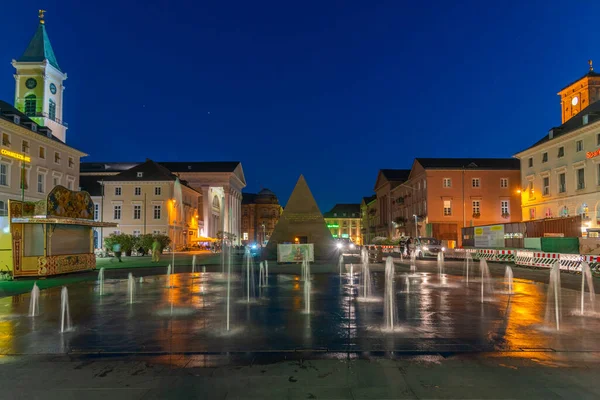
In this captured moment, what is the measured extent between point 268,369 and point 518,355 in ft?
13.3

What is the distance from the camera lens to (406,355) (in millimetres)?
6977

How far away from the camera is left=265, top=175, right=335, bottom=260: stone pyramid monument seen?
116ft

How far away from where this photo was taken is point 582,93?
230 ft

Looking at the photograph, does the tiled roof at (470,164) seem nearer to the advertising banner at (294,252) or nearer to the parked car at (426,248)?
the parked car at (426,248)

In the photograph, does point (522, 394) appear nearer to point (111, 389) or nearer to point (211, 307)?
point (111, 389)

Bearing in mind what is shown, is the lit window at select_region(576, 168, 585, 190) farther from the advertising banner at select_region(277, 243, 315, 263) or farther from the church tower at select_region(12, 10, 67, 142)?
the church tower at select_region(12, 10, 67, 142)

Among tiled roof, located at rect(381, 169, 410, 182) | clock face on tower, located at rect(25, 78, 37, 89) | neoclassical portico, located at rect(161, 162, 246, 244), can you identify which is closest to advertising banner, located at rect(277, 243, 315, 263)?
clock face on tower, located at rect(25, 78, 37, 89)

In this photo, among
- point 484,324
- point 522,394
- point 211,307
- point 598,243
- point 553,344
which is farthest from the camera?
point 598,243

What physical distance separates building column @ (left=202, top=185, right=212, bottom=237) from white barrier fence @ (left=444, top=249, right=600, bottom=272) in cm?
6184

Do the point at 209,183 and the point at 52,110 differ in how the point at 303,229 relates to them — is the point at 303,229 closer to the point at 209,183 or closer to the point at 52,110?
the point at 52,110

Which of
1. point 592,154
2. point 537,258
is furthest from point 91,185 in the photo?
point 592,154

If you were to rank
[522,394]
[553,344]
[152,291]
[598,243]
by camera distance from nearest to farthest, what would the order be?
[522,394] → [553,344] → [152,291] → [598,243]

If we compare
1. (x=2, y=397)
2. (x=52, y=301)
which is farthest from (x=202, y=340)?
(x=52, y=301)

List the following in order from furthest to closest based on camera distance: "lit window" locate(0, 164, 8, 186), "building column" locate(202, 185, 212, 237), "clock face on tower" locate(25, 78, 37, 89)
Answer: "building column" locate(202, 185, 212, 237) < "clock face on tower" locate(25, 78, 37, 89) < "lit window" locate(0, 164, 8, 186)
